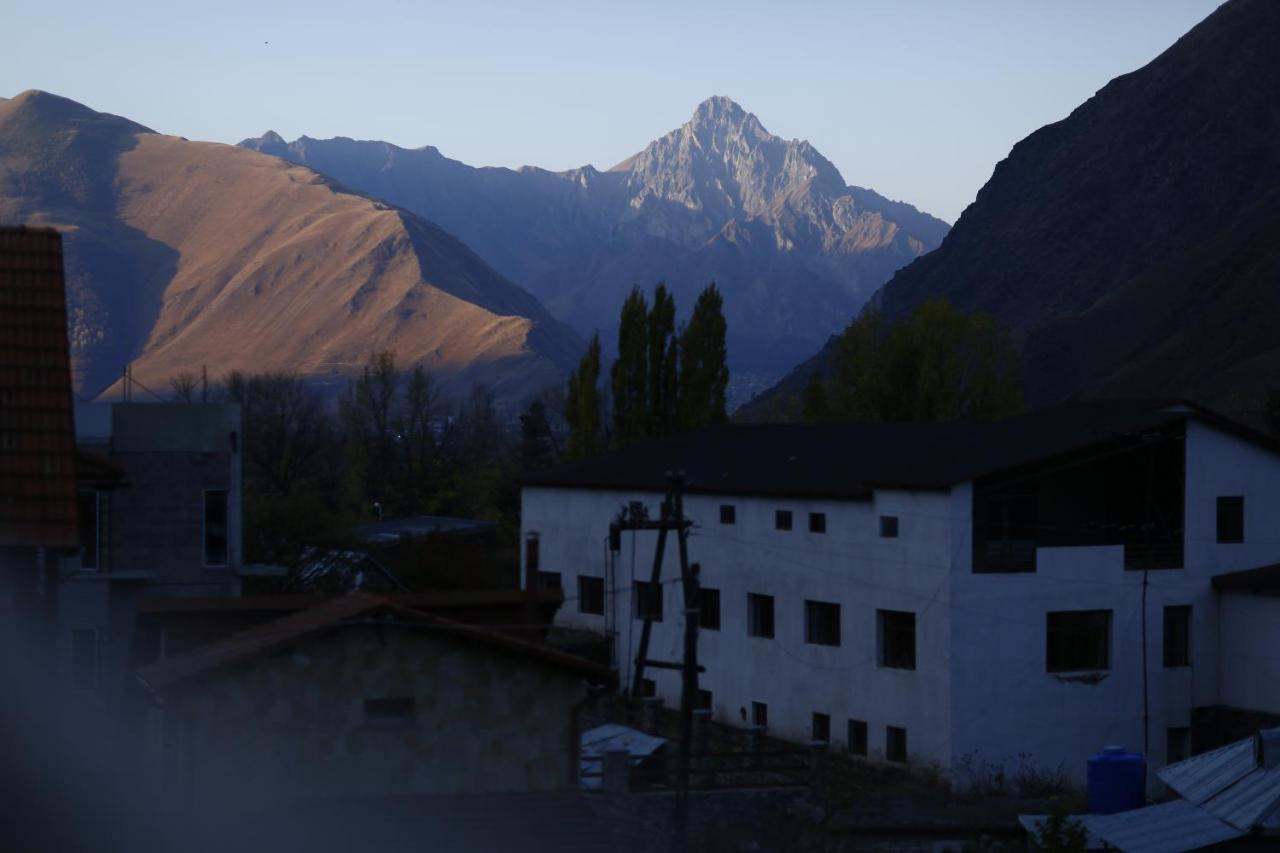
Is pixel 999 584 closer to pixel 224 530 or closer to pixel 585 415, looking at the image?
pixel 224 530

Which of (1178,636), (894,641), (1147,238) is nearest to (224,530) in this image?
(894,641)

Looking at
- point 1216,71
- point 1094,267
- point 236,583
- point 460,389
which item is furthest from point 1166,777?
point 460,389

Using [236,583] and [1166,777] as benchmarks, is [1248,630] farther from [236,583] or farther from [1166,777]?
[236,583]

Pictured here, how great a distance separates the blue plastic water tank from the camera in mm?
26578

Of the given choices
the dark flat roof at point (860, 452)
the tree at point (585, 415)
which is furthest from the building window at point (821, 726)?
the tree at point (585, 415)

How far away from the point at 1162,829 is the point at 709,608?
16998 mm

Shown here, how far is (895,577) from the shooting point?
104 feet

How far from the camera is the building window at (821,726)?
3331 cm

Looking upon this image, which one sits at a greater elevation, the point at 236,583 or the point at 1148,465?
the point at 1148,465

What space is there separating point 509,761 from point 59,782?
6.53 m

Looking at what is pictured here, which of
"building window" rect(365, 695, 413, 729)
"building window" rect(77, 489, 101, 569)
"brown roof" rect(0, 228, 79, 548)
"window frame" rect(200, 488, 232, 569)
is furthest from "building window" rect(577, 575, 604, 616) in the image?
"brown roof" rect(0, 228, 79, 548)

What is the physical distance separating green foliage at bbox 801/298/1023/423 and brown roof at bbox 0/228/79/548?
166 ft

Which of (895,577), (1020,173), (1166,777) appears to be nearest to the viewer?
(1166,777)

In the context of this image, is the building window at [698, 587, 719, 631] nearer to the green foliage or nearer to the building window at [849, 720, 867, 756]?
the building window at [849, 720, 867, 756]
